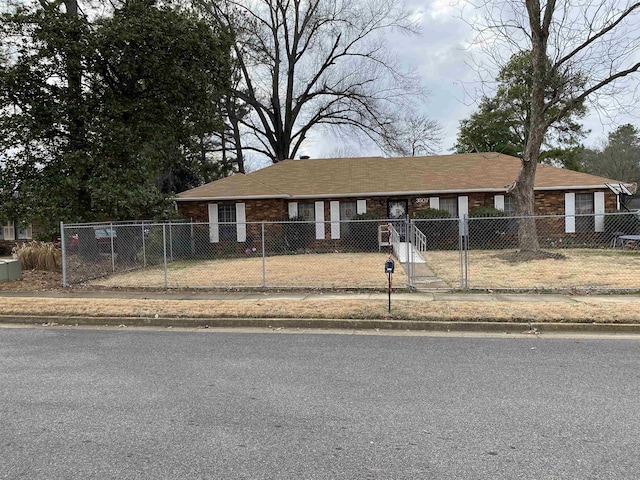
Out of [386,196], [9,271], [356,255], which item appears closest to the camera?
[9,271]

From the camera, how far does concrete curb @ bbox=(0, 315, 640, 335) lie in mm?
7727

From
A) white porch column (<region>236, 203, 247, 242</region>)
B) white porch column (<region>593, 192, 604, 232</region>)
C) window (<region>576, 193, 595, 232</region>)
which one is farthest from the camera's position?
white porch column (<region>236, 203, 247, 242</region>)

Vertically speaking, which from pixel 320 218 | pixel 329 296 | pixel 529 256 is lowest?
pixel 329 296

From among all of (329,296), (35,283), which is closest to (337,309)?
(329,296)

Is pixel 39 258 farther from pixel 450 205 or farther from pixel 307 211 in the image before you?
pixel 450 205

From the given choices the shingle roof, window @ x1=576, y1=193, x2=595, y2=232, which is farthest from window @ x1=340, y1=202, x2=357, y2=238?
window @ x1=576, y1=193, x2=595, y2=232

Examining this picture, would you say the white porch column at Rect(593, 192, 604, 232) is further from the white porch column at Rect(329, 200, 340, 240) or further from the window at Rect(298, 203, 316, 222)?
the window at Rect(298, 203, 316, 222)

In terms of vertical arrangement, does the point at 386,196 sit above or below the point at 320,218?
above

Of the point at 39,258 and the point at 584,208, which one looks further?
the point at 584,208

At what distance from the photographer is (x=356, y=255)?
2014cm

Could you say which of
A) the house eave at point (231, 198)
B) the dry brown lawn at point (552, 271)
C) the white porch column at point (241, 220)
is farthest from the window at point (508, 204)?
the white porch column at point (241, 220)

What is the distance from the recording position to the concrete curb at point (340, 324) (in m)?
7.73

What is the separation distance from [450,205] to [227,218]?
10391mm

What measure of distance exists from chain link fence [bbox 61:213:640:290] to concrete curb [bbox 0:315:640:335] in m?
3.24
